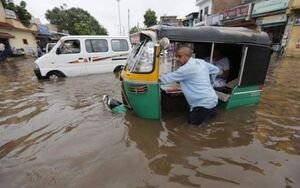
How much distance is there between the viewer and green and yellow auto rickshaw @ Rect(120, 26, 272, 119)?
3872mm

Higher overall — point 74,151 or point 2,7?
point 2,7

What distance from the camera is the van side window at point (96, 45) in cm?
930

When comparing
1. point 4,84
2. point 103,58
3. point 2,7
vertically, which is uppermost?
point 2,7

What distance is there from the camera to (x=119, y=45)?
995cm

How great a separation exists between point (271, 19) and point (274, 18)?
38cm

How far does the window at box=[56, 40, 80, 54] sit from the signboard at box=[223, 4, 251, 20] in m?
18.6

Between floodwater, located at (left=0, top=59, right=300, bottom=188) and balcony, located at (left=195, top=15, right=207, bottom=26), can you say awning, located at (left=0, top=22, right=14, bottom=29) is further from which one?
balcony, located at (left=195, top=15, right=207, bottom=26)

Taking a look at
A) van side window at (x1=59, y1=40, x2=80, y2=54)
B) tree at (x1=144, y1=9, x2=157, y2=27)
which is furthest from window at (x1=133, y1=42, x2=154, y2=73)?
tree at (x1=144, y1=9, x2=157, y2=27)

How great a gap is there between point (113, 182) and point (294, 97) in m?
6.38

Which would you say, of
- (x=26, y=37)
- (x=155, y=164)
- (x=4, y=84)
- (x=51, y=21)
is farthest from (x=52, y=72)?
(x=51, y=21)

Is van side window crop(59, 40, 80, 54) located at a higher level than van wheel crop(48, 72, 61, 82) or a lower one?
higher

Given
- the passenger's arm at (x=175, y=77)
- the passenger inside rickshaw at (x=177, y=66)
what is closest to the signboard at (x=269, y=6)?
the passenger inside rickshaw at (x=177, y=66)

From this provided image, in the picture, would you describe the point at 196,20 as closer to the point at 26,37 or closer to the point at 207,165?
the point at 26,37

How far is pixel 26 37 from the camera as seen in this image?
2703 cm
